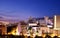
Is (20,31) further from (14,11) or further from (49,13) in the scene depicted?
(49,13)

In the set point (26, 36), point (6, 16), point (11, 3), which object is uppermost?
point (11, 3)

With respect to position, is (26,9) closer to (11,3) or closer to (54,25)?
(11,3)

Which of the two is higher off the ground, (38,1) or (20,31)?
(38,1)

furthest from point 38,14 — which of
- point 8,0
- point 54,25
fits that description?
point 8,0

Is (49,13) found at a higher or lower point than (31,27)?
higher

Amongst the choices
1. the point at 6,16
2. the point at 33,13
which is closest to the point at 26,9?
the point at 33,13
